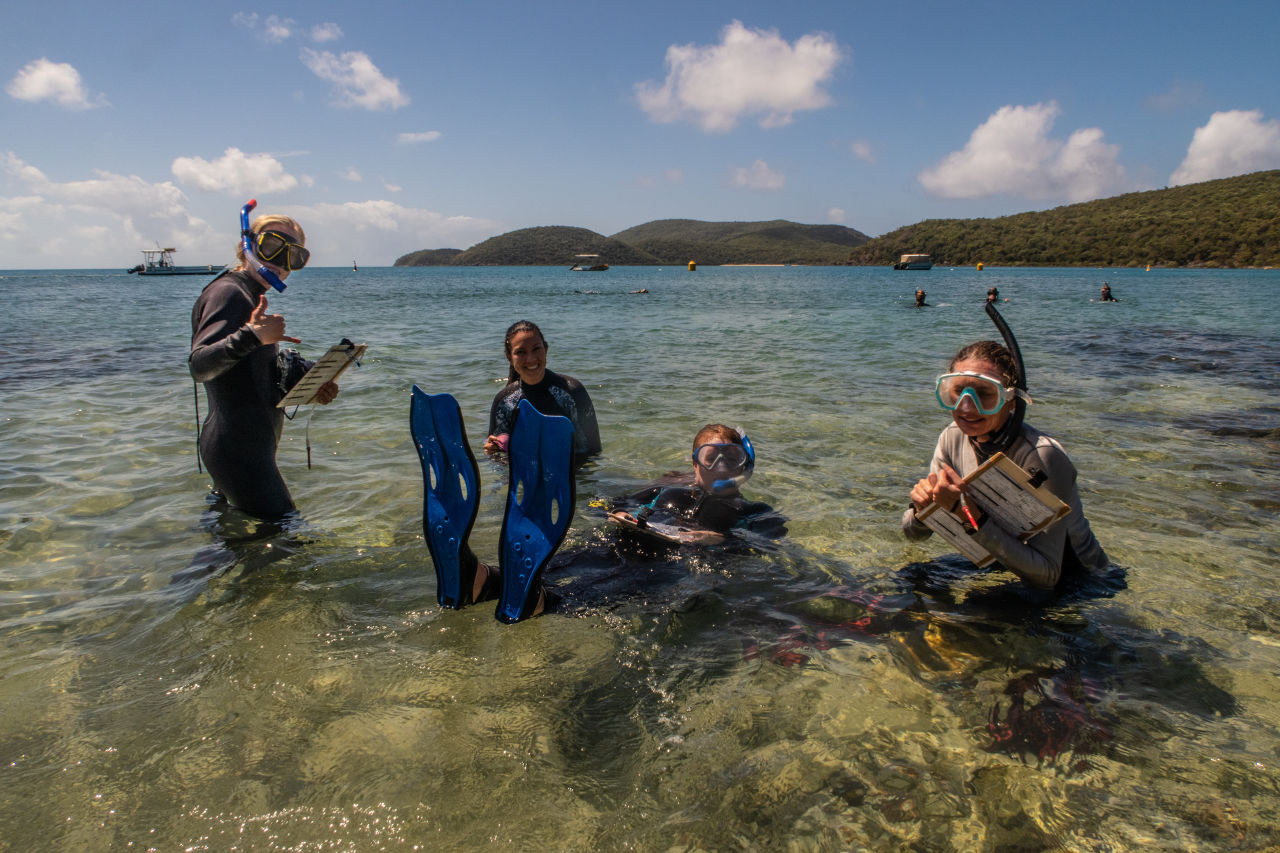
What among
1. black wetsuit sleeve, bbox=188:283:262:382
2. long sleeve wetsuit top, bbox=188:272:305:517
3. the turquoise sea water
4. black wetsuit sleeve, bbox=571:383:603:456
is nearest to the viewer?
the turquoise sea water

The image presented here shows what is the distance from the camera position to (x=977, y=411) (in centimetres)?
301

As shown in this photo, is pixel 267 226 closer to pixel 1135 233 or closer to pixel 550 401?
pixel 550 401

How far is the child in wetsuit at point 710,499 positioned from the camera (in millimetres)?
4320

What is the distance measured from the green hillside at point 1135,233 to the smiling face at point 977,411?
384ft

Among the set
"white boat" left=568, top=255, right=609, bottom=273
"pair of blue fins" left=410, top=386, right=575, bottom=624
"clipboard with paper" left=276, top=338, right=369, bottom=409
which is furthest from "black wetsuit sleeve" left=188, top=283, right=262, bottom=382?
"white boat" left=568, top=255, right=609, bottom=273

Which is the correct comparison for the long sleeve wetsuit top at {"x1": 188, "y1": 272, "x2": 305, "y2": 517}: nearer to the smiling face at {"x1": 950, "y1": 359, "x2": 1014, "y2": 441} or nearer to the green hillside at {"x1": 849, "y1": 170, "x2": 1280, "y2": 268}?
the smiling face at {"x1": 950, "y1": 359, "x2": 1014, "y2": 441}

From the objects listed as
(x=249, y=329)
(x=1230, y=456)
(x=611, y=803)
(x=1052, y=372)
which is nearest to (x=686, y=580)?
(x=611, y=803)

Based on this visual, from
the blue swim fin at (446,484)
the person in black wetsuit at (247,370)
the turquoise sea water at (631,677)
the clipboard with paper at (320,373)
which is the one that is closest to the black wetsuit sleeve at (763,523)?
the turquoise sea water at (631,677)

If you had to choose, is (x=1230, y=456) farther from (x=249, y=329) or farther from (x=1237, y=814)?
(x=249, y=329)

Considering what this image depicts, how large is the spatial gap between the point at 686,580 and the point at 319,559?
2.40 meters

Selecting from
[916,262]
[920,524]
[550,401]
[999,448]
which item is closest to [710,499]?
[920,524]

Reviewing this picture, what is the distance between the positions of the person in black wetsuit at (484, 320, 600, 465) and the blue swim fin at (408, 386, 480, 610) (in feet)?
7.46

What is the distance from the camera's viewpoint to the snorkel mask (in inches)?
170

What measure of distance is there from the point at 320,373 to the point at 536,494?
5.57ft
